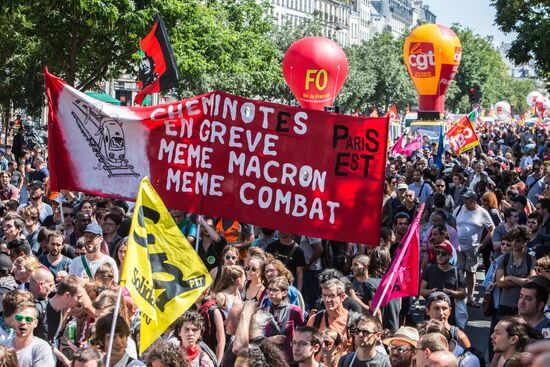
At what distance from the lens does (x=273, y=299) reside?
8211 mm

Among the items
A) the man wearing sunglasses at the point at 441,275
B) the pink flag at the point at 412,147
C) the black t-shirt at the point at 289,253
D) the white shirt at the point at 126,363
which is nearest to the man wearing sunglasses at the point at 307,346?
the white shirt at the point at 126,363

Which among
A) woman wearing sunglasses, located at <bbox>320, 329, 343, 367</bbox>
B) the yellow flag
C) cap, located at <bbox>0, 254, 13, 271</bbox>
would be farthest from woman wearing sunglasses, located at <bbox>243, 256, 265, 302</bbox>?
the yellow flag

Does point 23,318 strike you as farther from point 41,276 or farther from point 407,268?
point 407,268

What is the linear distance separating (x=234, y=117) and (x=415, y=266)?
2020mm

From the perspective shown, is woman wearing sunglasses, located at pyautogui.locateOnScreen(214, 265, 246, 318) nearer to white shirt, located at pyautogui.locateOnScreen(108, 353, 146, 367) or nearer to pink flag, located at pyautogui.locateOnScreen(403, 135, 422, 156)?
white shirt, located at pyautogui.locateOnScreen(108, 353, 146, 367)

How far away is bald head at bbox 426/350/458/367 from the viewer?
20.7 feet

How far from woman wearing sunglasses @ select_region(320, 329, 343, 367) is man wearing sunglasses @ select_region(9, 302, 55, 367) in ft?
5.98

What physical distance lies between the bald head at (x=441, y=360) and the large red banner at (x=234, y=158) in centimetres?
219

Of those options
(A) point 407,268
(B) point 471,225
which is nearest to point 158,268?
(A) point 407,268

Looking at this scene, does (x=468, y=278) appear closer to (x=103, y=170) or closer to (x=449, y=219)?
(x=449, y=219)

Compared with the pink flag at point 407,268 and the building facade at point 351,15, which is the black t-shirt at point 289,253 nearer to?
the pink flag at point 407,268

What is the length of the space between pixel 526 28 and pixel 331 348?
3015 centimetres

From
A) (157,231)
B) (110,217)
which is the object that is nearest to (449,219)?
(110,217)

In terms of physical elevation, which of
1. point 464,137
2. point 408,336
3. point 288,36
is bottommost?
point 408,336
